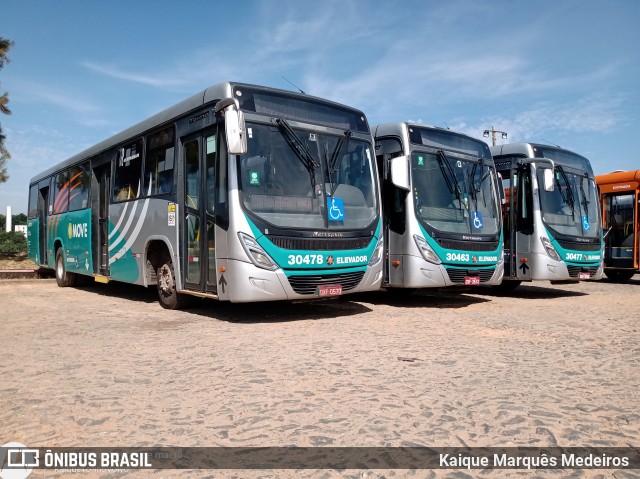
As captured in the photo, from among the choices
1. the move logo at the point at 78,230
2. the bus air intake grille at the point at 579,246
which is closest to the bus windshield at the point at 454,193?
the bus air intake grille at the point at 579,246

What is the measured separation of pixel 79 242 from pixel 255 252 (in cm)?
759

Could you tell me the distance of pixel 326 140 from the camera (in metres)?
8.18

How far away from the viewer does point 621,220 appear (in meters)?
15.6

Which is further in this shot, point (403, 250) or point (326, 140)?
point (403, 250)

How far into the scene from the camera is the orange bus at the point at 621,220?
15.2 m

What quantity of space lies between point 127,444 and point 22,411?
1.10 meters

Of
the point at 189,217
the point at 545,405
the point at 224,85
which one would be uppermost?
the point at 224,85

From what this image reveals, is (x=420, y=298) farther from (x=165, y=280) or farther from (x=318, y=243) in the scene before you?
(x=165, y=280)

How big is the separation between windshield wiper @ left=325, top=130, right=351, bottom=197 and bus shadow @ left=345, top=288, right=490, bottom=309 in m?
3.14

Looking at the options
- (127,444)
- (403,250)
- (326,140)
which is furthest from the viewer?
(403,250)

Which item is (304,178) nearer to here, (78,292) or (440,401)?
(440,401)

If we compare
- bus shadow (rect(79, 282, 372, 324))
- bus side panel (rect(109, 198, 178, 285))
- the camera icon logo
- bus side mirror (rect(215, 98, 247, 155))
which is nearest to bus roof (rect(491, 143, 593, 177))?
bus shadow (rect(79, 282, 372, 324))

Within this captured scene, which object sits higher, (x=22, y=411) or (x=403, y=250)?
(x=403, y=250)

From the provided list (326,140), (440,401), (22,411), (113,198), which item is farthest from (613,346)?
(113,198)
